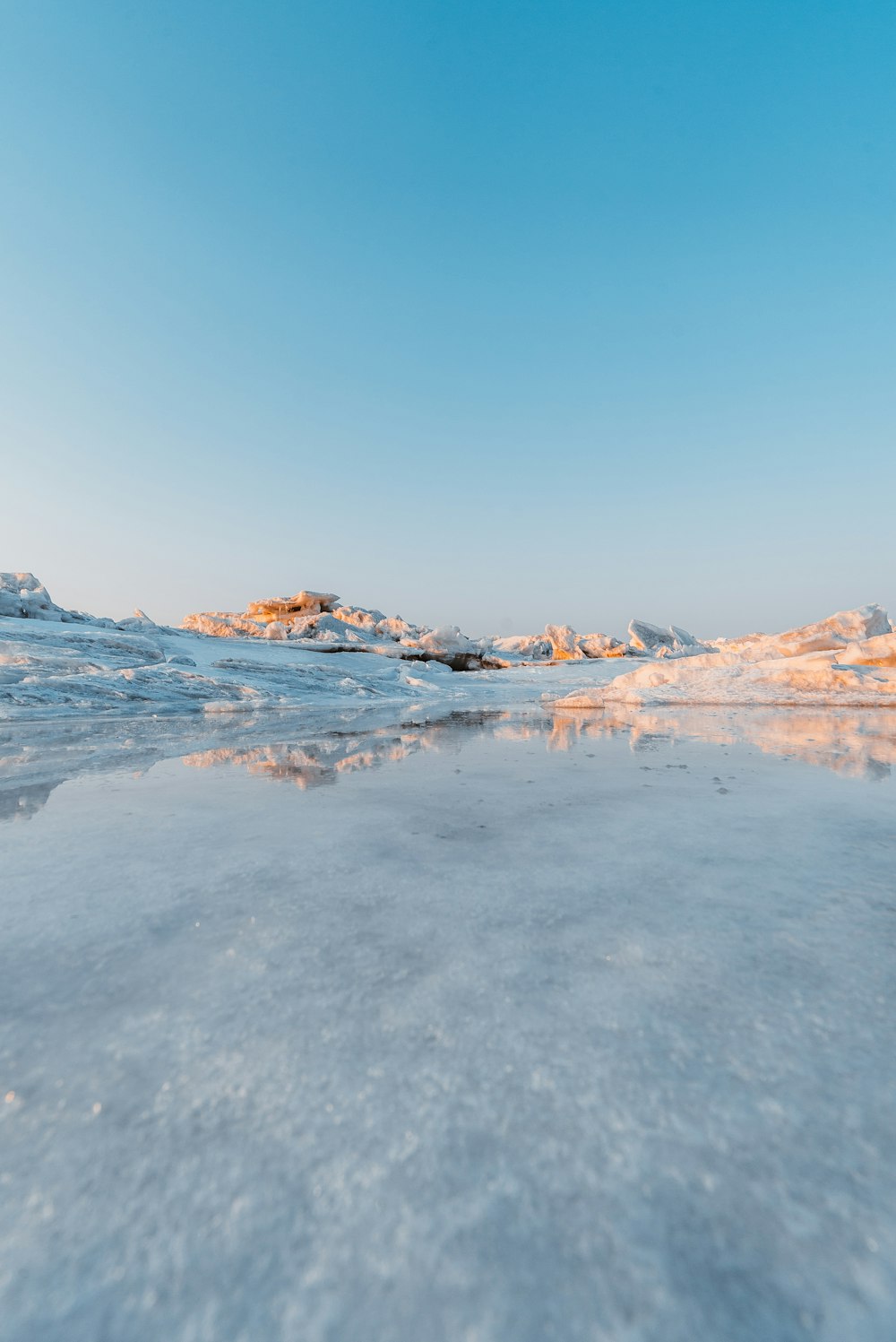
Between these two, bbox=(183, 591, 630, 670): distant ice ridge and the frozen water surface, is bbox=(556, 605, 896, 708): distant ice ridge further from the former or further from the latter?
bbox=(183, 591, 630, 670): distant ice ridge

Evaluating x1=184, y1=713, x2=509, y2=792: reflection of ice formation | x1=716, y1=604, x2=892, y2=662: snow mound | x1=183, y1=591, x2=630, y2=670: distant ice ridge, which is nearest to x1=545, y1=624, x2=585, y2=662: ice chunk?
x1=183, y1=591, x2=630, y2=670: distant ice ridge

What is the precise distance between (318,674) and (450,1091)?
12.5m

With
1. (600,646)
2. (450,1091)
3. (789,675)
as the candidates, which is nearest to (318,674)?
(789,675)

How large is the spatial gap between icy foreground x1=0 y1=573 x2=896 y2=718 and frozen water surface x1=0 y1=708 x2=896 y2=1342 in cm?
712

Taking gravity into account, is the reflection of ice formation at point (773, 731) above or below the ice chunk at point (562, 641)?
below

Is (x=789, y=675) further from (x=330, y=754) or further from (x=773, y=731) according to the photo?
(x=330, y=754)

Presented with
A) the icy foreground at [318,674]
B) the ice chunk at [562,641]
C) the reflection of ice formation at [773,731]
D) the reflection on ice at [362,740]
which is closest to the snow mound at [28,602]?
the icy foreground at [318,674]

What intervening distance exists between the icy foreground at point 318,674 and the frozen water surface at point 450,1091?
7.12 meters

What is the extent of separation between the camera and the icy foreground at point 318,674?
812 cm

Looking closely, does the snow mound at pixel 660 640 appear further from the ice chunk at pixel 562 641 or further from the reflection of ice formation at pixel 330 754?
the reflection of ice formation at pixel 330 754

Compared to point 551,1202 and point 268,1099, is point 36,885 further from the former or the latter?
point 551,1202

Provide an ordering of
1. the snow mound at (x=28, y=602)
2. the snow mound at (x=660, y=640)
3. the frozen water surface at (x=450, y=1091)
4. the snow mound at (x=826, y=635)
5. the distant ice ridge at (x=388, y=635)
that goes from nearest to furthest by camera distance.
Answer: the frozen water surface at (x=450, y=1091), the snow mound at (x=826, y=635), the snow mound at (x=28, y=602), the distant ice ridge at (x=388, y=635), the snow mound at (x=660, y=640)

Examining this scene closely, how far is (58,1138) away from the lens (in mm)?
715

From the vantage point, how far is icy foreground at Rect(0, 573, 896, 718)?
8.12m
